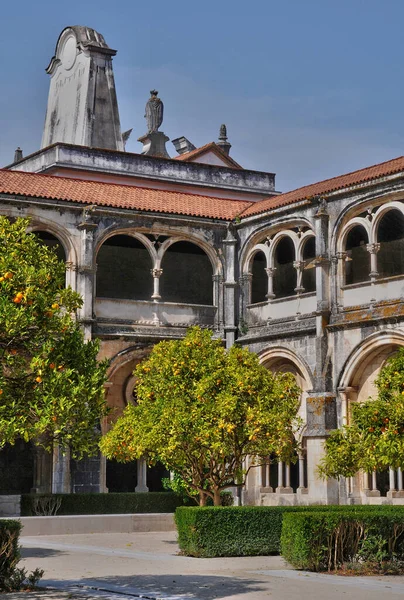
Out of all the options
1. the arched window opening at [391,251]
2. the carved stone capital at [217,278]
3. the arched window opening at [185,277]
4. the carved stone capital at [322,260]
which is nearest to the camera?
the carved stone capital at [322,260]

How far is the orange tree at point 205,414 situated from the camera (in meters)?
23.9

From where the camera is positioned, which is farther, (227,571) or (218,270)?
(218,270)

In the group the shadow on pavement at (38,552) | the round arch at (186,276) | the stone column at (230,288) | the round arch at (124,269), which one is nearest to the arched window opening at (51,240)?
the round arch at (124,269)

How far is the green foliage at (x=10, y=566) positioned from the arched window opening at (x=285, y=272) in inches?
946

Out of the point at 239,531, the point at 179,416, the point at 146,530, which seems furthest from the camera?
the point at 146,530

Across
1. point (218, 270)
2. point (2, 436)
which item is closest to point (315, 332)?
point (218, 270)

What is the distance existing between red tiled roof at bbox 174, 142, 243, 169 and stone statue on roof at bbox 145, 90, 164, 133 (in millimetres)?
2046

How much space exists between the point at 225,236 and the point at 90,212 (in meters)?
5.27

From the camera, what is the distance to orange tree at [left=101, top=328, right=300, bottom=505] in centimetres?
2392

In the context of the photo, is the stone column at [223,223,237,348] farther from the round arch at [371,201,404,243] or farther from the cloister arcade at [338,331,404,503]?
the round arch at [371,201,404,243]

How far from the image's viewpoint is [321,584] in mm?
16234

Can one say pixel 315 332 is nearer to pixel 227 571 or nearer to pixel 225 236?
pixel 225 236

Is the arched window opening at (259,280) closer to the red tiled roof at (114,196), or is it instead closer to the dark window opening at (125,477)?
the red tiled roof at (114,196)

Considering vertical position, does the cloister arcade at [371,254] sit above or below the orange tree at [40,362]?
above
